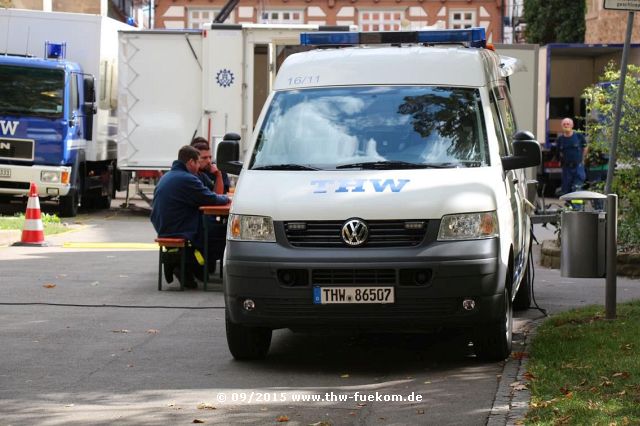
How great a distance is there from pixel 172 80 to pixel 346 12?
39.5 meters

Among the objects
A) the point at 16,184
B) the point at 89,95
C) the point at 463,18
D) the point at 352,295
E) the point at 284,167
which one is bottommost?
the point at 16,184

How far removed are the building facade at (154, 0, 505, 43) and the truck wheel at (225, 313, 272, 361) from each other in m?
54.8

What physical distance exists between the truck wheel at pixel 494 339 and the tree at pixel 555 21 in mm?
52056

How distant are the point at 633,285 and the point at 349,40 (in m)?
4.74

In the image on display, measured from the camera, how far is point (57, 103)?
24203 mm

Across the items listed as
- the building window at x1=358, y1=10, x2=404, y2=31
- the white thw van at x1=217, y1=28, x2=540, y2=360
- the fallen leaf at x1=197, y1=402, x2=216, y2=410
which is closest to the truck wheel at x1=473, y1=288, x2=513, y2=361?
the white thw van at x1=217, y1=28, x2=540, y2=360

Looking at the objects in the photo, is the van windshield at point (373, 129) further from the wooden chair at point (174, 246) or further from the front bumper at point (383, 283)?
the wooden chair at point (174, 246)

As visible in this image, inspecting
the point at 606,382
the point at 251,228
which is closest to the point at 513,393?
the point at 606,382

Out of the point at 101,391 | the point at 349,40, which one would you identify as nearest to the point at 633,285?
the point at 349,40

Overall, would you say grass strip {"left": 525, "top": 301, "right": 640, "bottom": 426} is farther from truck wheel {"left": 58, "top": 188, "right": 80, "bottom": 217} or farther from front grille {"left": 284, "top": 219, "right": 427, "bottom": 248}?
truck wheel {"left": 58, "top": 188, "right": 80, "bottom": 217}

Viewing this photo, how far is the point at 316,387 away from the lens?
885 centimetres

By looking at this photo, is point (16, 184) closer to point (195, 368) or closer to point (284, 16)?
point (195, 368)

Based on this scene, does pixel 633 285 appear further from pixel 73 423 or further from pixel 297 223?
pixel 73 423

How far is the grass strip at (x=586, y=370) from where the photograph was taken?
748 cm
